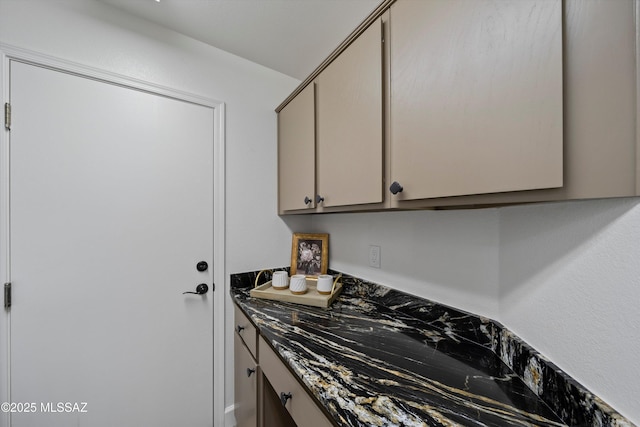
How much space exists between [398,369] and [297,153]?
46.2 inches

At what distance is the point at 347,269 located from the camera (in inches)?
60.0

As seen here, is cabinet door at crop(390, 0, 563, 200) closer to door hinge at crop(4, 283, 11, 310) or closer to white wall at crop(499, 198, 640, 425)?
white wall at crop(499, 198, 640, 425)

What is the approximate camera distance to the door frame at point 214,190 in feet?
3.19

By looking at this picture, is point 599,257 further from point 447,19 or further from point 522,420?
point 447,19

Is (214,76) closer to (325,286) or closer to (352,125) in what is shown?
(352,125)

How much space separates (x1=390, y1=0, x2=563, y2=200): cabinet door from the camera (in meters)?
0.49

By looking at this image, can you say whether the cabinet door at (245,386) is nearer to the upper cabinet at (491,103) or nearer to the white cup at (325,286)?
the white cup at (325,286)

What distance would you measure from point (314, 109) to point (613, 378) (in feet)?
4.39

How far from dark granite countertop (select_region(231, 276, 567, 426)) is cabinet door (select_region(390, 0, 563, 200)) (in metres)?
0.54

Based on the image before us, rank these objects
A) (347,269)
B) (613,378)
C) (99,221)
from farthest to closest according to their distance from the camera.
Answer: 1. (347,269)
2. (99,221)
3. (613,378)

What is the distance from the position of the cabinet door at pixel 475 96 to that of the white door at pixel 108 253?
1.19 meters

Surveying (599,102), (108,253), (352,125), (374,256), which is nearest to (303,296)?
(374,256)

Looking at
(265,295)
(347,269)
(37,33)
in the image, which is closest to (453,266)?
(347,269)

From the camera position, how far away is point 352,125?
100cm
